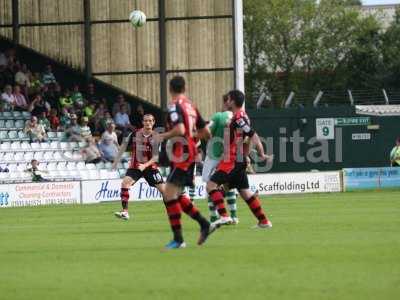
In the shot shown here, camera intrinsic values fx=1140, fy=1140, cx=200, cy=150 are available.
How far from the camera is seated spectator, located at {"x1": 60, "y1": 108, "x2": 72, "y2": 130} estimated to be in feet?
125

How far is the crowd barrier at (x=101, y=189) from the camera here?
32.3 m

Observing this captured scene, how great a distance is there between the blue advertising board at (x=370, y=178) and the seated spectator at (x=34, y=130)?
999 cm

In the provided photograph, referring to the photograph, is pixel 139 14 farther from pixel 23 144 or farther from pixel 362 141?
pixel 362 141

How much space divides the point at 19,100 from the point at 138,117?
457 cm

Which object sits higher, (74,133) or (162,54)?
(162,54)

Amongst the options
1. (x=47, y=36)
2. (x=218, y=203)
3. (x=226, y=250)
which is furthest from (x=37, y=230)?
(x=47, y=36)

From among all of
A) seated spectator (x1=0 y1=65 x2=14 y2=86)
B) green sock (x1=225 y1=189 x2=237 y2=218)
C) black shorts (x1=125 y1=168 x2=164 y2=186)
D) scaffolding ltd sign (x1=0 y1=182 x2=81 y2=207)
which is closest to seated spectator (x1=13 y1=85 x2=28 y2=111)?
seated spectator (x1=0 y1=65 x2=14 y2=86)

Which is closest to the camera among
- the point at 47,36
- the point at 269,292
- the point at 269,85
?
the point at 269,292

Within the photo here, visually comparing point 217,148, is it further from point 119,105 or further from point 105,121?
point 119,105

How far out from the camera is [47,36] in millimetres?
41688

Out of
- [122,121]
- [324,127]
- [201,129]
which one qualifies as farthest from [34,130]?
[201,129]

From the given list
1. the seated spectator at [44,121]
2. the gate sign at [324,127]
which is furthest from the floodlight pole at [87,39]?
the gate sign at [324,127]

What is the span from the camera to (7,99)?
37219 mm

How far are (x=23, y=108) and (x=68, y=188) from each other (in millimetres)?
5492
